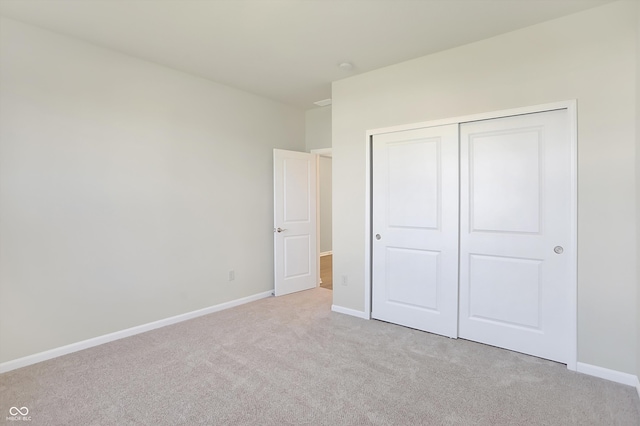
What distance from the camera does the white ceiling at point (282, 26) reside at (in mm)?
2377

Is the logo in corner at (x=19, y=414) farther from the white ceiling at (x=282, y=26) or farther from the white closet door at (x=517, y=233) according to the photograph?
the white closet door at (x=517, y=233)

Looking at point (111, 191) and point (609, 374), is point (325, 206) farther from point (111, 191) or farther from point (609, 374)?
point (609, 374)

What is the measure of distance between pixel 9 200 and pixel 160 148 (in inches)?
50.6

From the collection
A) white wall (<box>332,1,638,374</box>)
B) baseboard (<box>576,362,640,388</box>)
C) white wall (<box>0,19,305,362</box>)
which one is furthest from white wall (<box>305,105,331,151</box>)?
baseboard (<box>576,362,640,388</box>)

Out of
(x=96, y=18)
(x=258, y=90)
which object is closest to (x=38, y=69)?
(x=96, y=18)

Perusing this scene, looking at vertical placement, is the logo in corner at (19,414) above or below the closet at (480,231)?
below

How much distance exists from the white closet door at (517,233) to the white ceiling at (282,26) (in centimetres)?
83

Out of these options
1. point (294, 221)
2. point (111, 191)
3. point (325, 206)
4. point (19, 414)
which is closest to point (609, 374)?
point (294, 221)

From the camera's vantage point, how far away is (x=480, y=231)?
296 cm

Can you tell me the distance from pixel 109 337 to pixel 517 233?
3710 mm

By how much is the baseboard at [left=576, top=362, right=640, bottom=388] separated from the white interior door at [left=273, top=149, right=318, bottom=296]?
3206mm

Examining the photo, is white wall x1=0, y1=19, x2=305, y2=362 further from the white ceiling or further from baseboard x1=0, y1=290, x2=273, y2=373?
the white ceiling

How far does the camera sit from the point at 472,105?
2961 mm

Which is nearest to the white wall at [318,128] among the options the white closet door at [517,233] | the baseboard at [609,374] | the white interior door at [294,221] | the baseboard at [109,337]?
the white interior door at [294,221]
